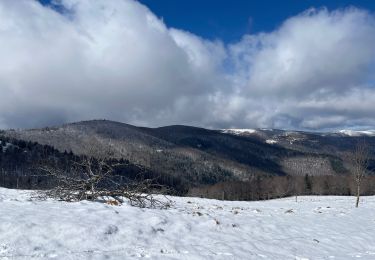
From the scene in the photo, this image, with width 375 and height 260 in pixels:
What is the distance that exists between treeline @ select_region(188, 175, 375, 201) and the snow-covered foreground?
122m

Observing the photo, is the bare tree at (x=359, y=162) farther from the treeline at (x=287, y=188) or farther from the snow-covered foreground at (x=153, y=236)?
the treeline at (x=287, y=188)


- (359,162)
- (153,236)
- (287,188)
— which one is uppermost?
(359,162)

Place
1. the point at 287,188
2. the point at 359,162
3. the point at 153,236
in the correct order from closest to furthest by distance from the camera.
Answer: the point at 153,236 < the point at 359,162 < the point at 287,188

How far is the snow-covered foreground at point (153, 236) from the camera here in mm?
10695

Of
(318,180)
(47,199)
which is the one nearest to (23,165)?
(318,180)

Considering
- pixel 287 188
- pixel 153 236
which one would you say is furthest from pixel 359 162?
pixel 287 188

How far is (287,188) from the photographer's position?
6043 inches

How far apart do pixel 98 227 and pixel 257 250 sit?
5324 mm

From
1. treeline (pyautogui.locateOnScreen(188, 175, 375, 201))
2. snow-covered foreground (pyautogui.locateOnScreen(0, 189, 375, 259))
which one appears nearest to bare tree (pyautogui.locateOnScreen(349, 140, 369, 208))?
snow-covered foreground (pyautogui.locateOnScreen(0, 189, 375, 259))

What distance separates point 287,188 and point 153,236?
484 ft

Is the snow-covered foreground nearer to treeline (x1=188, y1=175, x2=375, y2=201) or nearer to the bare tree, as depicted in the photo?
the bare tree

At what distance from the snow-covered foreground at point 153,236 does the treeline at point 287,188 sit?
400 feet

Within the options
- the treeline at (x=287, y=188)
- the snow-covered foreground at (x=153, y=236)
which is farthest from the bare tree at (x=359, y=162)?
the treeline at (x=287, y=188)

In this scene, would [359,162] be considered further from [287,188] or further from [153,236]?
[287,188]
